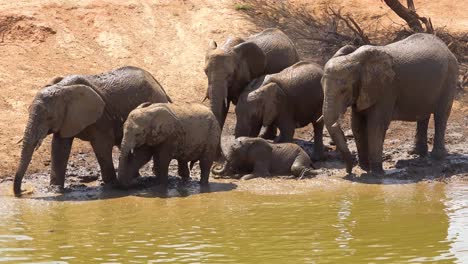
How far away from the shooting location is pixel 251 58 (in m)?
17.3

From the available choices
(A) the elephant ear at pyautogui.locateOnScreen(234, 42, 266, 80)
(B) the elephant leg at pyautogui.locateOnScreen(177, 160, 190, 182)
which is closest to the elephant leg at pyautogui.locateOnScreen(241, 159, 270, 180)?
(B) the elephant leg at pyautogui.locateOnScreen(177, 160, 190, 182)

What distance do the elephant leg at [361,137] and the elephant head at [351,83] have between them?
405mm

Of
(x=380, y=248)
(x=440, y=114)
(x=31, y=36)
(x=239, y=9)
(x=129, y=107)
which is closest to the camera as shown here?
(x=380, y=248)

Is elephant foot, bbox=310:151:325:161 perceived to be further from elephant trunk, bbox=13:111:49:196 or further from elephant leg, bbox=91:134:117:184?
elephant trunk, bbox=13:111:49:196

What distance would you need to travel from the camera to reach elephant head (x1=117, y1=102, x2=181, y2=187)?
13727mm

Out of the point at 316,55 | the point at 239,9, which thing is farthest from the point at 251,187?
the point at 239,9

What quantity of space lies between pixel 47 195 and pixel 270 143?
3423mm

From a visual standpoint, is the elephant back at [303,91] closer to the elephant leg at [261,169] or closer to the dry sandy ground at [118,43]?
the dry sandy ground at [118,43]

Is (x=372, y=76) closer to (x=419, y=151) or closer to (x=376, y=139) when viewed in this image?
(x=376, y=139)

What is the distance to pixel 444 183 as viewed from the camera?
47.3ft

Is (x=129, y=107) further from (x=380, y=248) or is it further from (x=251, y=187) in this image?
(x=380, y=248)

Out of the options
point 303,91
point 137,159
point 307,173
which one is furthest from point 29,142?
point 303,91

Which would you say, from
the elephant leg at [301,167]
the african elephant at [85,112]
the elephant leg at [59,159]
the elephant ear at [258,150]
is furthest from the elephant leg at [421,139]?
the elephant leg at [59,159]

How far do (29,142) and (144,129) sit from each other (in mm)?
1526
